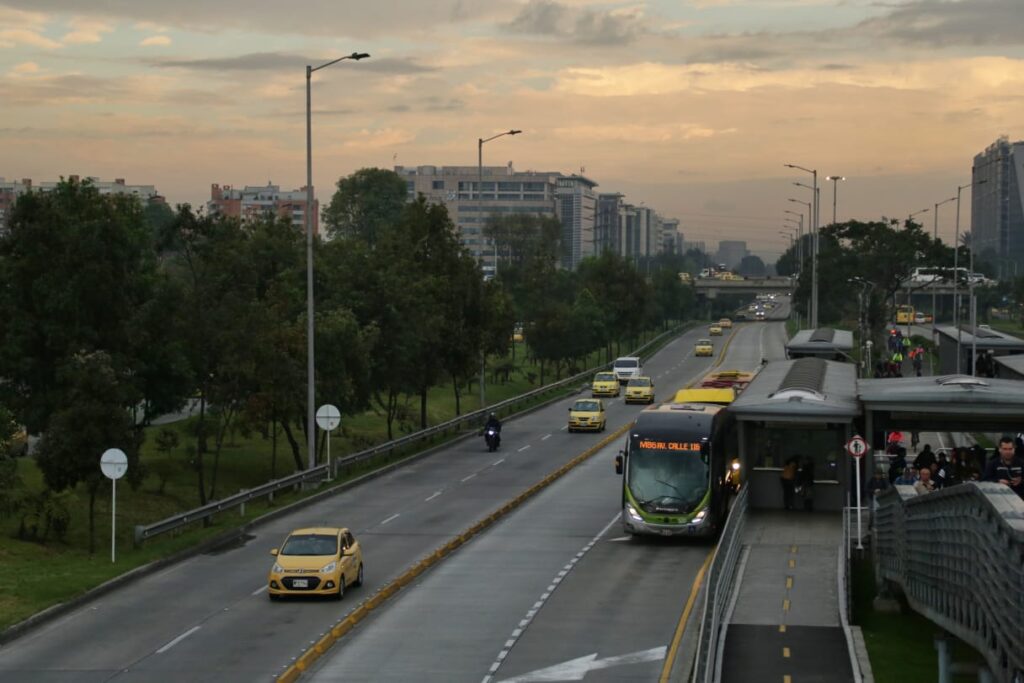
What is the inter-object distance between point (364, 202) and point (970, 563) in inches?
5638

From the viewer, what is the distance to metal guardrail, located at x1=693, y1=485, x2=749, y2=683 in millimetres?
19578

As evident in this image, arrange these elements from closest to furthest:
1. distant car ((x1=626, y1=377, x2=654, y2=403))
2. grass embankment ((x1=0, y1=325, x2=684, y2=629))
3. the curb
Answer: the curb < grass embankment ((x1=0, y1=325, x2=684, y2=629)) < distant car ((x1=626, y1=377, x2=654, y2=403))

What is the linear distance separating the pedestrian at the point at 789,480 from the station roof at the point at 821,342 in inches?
1043

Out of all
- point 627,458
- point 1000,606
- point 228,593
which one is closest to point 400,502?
point 627,458

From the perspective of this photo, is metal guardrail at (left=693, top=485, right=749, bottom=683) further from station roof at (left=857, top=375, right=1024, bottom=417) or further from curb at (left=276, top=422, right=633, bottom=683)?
curb at (left=276, top=422, right=633, bottom=683)

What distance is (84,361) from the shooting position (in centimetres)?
3728

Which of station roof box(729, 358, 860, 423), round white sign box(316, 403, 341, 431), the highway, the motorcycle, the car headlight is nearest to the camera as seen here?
the highway

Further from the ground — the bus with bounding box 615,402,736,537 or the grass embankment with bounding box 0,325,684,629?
the bus with bounding box 615,402,736,537

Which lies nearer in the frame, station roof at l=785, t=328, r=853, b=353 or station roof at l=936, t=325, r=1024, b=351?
station roof at l=785, t=328, r=853, b=353

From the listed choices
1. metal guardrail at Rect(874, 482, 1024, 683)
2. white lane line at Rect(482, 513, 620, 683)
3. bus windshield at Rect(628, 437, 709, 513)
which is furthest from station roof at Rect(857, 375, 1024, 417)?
metal guardrail at Rect(874, 482, 1024, 683)

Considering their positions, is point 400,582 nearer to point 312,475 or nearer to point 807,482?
point 807,482

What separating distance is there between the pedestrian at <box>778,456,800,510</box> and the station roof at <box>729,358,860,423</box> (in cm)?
167

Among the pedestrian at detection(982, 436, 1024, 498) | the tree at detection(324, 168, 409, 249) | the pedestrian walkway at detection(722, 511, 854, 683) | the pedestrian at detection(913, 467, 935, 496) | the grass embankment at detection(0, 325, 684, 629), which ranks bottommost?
the grass embankment at detection(0, 325, 684, 629)

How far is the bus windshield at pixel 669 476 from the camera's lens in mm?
34281
